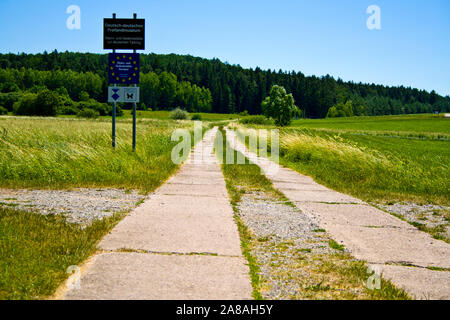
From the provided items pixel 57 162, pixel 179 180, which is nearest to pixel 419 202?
pixel 179 180

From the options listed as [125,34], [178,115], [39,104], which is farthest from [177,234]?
[178,115]

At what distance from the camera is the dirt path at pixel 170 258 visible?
307 cm

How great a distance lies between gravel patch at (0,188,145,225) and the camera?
18.4 ft

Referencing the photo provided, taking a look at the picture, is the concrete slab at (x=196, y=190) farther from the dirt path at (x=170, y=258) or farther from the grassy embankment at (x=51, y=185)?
the dirt path at (x=170, y=258)

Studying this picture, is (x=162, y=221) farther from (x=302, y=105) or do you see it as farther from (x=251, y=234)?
(x=302, y=105)

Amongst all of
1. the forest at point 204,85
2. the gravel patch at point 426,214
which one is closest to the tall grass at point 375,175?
the gravel patch at point 426,214

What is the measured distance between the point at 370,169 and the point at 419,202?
355 cm

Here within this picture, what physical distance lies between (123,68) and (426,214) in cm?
966

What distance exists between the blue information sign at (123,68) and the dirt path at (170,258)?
7.06m

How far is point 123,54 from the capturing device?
→ 41.1ft

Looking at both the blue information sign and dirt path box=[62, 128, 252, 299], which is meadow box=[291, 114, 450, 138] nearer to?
the blue information sign

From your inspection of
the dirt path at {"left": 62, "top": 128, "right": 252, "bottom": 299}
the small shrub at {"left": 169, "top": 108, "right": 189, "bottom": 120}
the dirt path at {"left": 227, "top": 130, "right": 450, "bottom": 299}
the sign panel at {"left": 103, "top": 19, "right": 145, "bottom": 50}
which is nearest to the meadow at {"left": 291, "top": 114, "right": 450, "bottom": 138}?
the small shrub at {"left": 169, "top": 108, "right": 189, "bottom": 120}

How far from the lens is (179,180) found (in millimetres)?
9641

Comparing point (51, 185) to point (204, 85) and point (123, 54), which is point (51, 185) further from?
point (204, 85)
